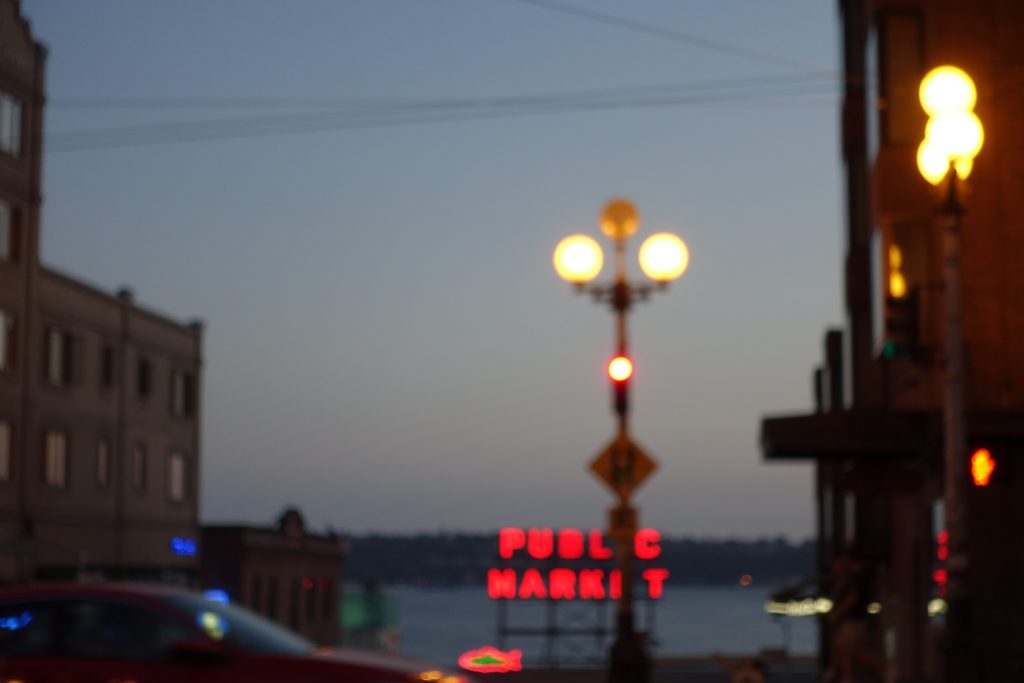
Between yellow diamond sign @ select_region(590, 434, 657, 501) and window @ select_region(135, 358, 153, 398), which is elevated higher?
window @ select_region(135, 358, 153, 398)

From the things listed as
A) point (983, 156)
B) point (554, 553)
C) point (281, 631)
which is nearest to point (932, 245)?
point (983, 156)

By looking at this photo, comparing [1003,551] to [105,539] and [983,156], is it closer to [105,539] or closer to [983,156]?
[983,156]

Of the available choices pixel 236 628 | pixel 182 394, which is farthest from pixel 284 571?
pixel 236 628

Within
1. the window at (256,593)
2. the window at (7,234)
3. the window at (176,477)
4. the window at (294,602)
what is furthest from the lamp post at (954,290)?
the window at (294,602)

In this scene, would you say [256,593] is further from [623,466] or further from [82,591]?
[82,591]

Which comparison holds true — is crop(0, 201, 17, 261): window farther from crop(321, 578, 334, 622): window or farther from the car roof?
the car roof

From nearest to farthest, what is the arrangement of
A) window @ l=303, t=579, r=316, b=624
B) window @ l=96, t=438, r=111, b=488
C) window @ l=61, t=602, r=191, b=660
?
1. window @ l=61, t=602, r=191, b=660
2. window @ l=96, t=438, r=111, b=488
3. window @ l=303, t=579, r=316, b=624

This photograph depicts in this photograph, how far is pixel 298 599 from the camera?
78.3 metres

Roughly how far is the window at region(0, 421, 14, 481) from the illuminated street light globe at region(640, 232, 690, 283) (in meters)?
30.2

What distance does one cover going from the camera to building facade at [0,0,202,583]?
1951 inches

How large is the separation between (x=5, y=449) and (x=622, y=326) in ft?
98.9

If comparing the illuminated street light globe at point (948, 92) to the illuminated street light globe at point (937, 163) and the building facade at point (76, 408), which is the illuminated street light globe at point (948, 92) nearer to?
the illuminated street light globe at point (937, 163)

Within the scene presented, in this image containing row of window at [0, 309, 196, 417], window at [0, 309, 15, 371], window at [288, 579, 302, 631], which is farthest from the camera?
window at [288, 579, 302, 631]

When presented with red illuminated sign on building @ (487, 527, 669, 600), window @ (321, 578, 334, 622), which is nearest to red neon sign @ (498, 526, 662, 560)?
red illuminated sign on building @ (487, 527, 669, 600)
